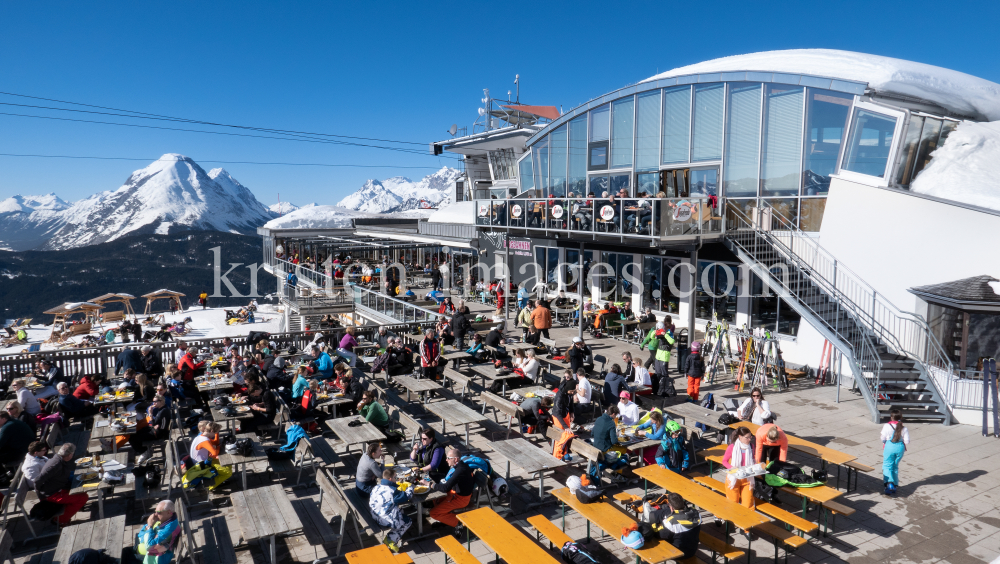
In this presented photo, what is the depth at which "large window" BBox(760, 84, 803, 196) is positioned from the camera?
1706 cm

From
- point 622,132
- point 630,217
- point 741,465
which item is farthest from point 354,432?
point 622,132

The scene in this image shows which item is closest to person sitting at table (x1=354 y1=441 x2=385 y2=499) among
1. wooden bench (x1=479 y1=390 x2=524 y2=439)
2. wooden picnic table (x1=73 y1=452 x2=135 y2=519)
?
wooden picnic table (x1=73 y1=452 x2=135 y2=519)

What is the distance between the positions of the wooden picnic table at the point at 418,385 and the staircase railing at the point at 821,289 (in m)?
9.21

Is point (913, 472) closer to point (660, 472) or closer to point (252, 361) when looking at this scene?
point (660, 472)

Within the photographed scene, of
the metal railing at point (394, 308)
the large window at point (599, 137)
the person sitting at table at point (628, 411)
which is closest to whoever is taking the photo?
the person sitting at table at point (628, 411)

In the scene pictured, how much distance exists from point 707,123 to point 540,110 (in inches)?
1193

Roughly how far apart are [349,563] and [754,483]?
5215 millimetres

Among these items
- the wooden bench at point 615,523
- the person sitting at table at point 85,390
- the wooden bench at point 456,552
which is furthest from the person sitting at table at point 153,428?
the wooden bench at point 615,523

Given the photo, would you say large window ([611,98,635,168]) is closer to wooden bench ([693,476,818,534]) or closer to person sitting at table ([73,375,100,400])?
wooden bench ([693,476,818,534])

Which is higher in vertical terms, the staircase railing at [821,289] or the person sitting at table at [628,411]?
the staircase railing at [821,289]

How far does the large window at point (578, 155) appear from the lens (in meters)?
23.6

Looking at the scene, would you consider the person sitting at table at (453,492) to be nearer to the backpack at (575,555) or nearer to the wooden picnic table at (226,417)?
the backpack at (575,555)

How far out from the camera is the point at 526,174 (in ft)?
88.2

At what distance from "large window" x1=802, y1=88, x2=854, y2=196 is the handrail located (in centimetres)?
136
